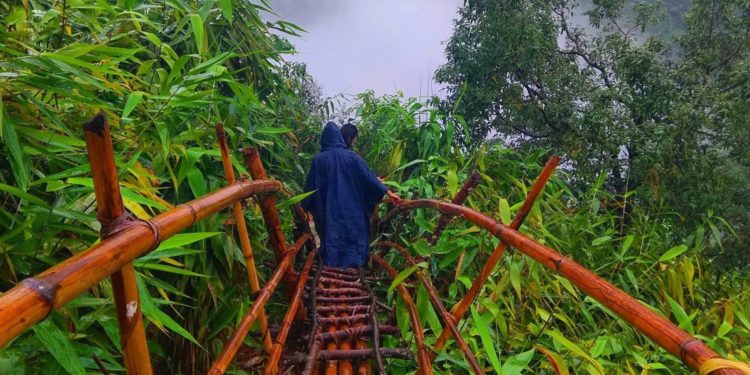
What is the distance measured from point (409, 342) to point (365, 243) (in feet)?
3.80

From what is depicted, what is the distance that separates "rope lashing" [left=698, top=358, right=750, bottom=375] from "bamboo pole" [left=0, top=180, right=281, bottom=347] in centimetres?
68

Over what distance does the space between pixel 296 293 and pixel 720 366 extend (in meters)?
1.12

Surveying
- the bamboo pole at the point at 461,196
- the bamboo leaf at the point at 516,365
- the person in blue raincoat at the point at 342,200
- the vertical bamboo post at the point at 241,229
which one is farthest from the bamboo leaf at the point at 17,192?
the person in blue raincoat at the point at 342,200

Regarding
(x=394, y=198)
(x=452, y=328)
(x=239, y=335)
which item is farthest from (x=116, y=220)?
(x=394, y=198)

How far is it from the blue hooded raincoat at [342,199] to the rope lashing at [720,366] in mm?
1939

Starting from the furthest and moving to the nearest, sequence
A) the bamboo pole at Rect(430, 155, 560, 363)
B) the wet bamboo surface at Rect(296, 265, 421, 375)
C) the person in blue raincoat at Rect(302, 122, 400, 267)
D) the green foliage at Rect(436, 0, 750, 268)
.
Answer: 1. the green foliage at Rect(436, 0, 750, 268)
2. the person in blue raincoat at Rect(302, 122, 400, 267)
3. the wet bamboo surface at Rect(296, 265, 421, 375)
4. the bamboo pole at Rect(430, 155, 560, 363)

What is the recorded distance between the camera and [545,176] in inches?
46.3

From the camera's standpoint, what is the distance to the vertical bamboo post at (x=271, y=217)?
4.92 ft

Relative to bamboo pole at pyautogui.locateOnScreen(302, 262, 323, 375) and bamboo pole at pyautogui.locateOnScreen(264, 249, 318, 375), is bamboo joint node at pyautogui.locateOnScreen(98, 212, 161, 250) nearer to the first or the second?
bamboo pole at pyautogui.locateOnScreen(264, 249, 318, 375)

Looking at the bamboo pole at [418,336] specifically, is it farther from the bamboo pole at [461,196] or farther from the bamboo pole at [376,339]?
the bamboo pole at [461,196]

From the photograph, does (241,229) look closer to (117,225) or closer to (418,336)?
(418,336)

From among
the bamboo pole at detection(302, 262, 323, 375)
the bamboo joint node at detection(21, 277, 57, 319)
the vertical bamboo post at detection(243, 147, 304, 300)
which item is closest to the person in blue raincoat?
the vertical bamboo post at detection(243, 147, 304, 300)

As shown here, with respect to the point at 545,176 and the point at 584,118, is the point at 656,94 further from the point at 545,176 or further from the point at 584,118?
the point at 545,176

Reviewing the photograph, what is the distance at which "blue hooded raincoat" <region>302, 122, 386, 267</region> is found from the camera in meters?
2.50
